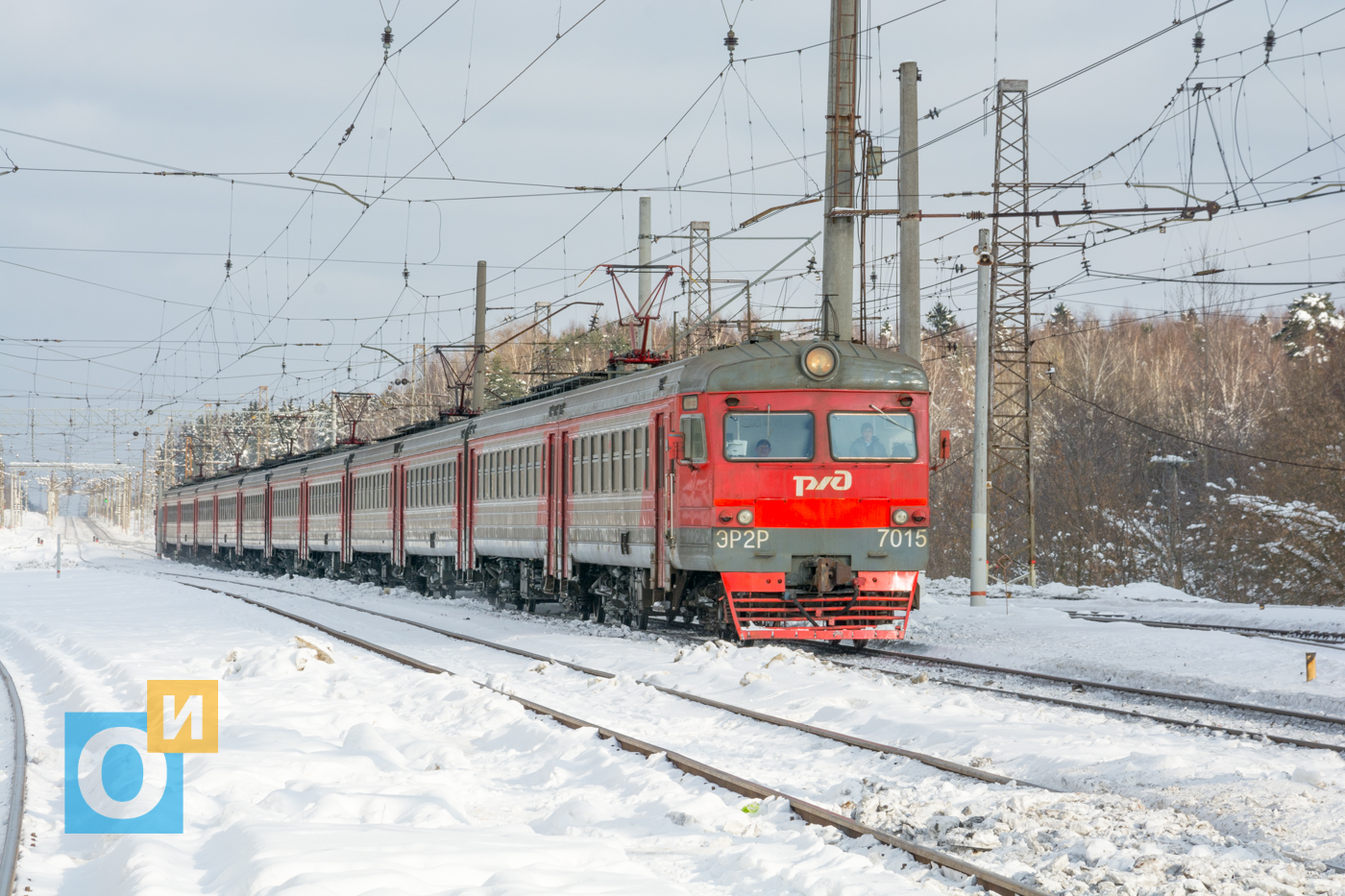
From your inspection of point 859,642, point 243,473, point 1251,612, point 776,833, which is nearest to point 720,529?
point 859,642

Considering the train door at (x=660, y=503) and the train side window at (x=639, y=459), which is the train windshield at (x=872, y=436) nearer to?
the train door at (x=660, y=503)

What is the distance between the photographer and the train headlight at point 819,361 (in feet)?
48.8

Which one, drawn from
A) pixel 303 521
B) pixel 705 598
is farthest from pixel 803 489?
pixel 303 521

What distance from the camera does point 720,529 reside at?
1454cm

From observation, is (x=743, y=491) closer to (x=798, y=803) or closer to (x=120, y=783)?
(x=798, y=803)

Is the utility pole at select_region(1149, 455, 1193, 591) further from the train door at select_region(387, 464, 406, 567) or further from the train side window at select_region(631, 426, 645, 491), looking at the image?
the train side window at select_region(631, 426, 645, 491)

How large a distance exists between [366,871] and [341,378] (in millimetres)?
46360

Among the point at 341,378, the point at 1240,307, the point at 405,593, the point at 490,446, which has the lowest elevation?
the point at 405,593

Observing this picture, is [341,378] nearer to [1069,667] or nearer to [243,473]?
[243,473]

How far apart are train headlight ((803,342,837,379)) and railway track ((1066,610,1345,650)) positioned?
626cm

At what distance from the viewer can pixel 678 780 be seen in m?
8.19

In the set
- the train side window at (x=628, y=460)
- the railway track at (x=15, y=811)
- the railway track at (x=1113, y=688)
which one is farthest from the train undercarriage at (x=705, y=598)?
the railway track at (x=15, y=811)

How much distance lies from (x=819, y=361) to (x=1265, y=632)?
761 centimetres

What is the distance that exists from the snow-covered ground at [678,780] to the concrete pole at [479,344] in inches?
623
